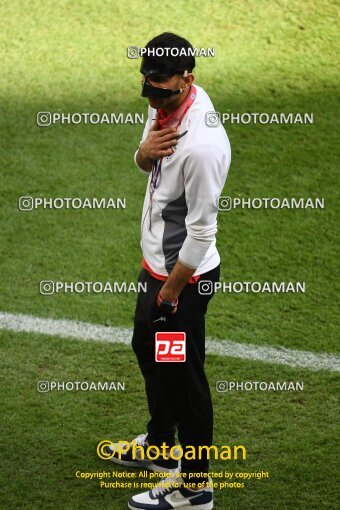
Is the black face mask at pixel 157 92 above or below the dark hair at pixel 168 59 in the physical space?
below

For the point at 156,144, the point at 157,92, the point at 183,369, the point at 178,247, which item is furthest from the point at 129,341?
the point at 157,92

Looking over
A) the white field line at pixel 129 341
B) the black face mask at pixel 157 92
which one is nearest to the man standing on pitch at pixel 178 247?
the black face mask at pixel 157 92

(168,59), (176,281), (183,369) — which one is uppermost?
(168,59)

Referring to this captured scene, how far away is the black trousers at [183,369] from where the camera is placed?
379 centimetres

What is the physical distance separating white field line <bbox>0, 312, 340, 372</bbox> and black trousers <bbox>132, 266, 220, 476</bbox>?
991 millimetres

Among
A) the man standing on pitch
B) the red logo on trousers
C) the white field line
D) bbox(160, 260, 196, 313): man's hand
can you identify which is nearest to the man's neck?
the man standing on pitch

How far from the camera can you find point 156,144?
12.0 feet

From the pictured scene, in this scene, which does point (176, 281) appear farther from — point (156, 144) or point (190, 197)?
point (156, 144)

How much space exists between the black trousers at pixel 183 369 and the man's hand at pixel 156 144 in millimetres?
456

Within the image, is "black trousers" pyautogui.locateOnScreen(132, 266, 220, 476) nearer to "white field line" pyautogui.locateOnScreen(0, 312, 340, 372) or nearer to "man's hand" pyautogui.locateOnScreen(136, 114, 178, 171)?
"man's hand" pyautogui.locateOnScreen(136, 114, 178, 171)

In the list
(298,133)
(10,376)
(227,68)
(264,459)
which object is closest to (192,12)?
(227,68)

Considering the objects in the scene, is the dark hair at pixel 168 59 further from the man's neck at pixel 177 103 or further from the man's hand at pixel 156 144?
the man's hand at pixel 156 144

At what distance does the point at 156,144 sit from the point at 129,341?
1.69 m

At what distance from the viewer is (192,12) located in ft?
24.4
